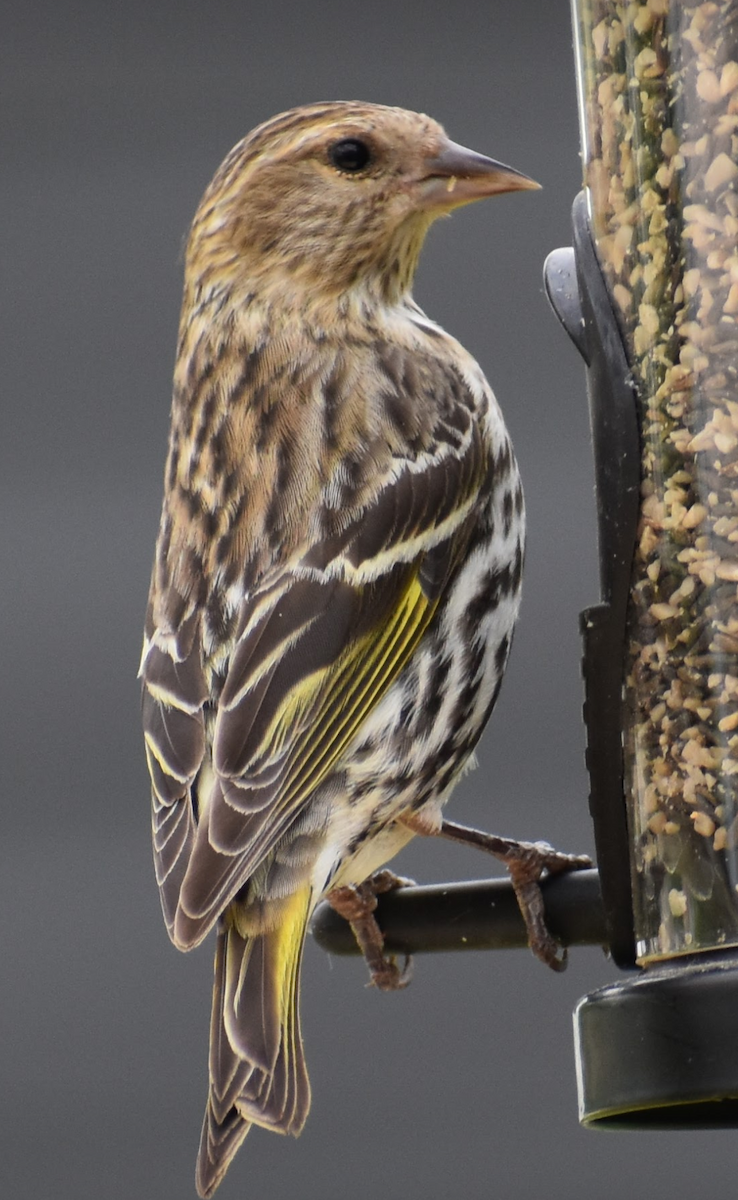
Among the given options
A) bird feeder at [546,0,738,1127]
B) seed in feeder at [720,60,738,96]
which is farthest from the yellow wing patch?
seed in feeder at [720,60,738,96]

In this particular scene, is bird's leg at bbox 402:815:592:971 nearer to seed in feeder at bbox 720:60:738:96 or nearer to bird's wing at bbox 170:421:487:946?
bird's wing at bbox 170:421:487:946

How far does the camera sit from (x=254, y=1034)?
9.43ft

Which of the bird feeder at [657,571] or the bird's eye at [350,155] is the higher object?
the bird's eye at [350,155]

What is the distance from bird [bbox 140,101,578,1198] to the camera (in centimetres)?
299

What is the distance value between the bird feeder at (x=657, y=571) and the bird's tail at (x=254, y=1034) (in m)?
0.26

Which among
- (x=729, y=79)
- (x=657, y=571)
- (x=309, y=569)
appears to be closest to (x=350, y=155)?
(x=309, y=569)

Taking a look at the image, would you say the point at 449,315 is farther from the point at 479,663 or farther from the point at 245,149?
the point at 479,663

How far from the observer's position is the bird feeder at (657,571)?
2.57 meters

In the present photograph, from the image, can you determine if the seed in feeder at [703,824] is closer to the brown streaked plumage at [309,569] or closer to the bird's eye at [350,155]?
the brown streaked plumage at [309,569]

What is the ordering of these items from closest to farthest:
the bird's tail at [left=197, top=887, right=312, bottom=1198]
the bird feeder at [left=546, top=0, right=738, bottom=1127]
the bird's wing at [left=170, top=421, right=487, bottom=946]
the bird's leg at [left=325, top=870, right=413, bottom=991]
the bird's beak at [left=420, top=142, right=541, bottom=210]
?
the bird feeder at [left=546, top=0, right=738, bottom=1127]
the bird's tail at [left=197, top=887, right=312, bottom=1198]
the bird's wing at [left=170, top=421, right=487, bottom=946]
the bird's leg at [left=325, top=870, right=413, bottom=991]
the bird's beak at [left=420, top=142, right=541, bottom=210]

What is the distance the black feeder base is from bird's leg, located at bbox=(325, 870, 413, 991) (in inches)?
20.5

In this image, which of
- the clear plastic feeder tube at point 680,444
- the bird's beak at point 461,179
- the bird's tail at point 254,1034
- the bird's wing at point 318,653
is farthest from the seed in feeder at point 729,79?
the bird's tail at point 254,1034

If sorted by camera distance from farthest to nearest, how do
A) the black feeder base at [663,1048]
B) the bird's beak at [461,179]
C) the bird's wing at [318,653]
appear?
the bird's beak at [461,179] → the bird's wing at [318,653] → the black feeder base at [663,1048]

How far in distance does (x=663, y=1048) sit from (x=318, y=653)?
972 mm
